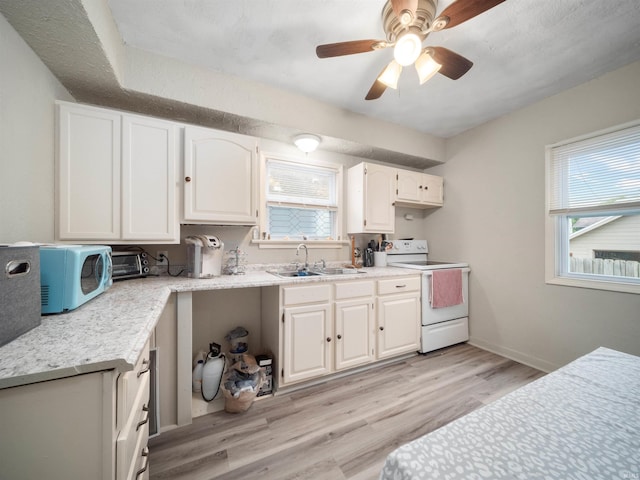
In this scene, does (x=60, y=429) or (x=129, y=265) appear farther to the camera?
(x=129, y=265)

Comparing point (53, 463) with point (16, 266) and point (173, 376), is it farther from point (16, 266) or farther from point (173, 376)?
point (173, 376)

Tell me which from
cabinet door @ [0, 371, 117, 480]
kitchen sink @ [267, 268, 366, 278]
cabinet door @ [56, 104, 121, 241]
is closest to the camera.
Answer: cabinet door @ [0, 371, 117, 480]

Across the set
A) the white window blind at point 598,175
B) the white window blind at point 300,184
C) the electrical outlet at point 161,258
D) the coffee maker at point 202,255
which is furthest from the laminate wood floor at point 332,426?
the white window blind at point 300,184

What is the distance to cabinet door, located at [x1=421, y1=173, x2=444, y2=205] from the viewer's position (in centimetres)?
304

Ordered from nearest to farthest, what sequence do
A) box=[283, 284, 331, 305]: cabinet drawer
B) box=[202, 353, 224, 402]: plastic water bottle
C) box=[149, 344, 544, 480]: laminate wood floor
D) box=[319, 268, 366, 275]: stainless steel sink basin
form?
box=[149, 344, 544, 480]: laminate wood floor → box=[202, 353, 224, 402]: plastic water bottle → box=[283, 284, 331, 305]: cabinet drawer → box=[319, 268, 366, 275]: stainless steel sink basin

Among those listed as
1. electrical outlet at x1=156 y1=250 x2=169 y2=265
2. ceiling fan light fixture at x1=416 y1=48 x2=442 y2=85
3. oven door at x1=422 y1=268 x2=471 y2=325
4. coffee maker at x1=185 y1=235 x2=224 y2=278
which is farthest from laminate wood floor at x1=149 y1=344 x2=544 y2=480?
ceiling fan light fixture at x1=416 y1=48 x2=442 y2=85

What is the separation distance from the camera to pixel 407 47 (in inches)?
52.1

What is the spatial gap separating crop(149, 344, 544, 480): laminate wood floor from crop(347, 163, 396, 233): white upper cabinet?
148cm

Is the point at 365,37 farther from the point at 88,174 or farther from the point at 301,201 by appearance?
the point at 88,174

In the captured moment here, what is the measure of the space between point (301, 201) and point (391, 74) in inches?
56.9

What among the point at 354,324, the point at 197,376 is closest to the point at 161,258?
the point at 197,376

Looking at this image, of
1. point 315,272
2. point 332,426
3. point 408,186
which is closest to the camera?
point 332,426

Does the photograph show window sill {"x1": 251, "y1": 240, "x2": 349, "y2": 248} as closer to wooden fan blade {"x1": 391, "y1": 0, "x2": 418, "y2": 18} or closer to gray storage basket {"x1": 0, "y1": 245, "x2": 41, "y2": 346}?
gray storage basket {"x1": 0, "y1": 245, "x2": 41, "y2": 346}

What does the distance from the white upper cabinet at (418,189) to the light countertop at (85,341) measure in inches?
103
